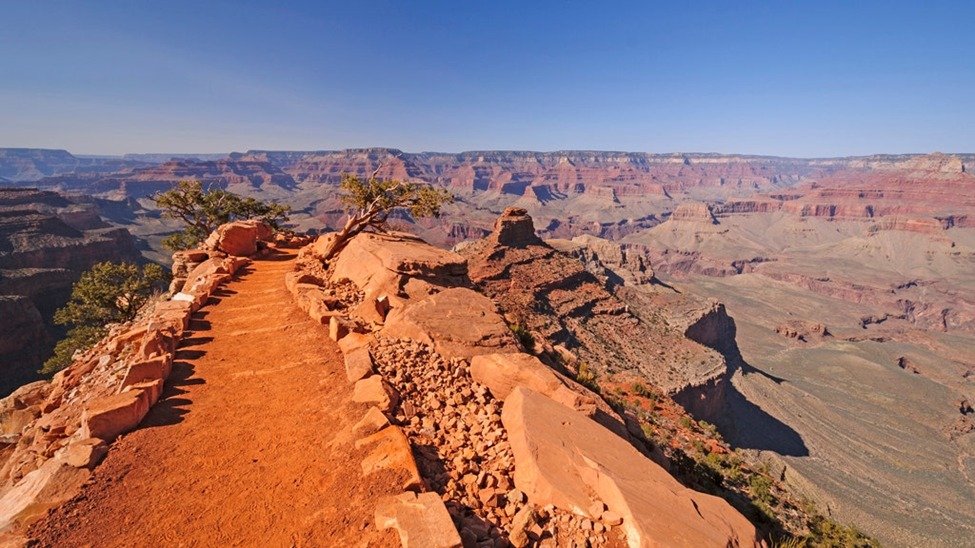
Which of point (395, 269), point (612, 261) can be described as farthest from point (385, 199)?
point (612, 261)

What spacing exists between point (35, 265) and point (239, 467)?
124 meters

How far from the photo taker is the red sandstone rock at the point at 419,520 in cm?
580

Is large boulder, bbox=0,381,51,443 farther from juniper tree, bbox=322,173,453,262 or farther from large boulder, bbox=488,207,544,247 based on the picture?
large boulder, bbox=488,207,544,247

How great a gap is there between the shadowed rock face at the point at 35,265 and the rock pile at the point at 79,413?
64.7 meters

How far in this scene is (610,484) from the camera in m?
7.11

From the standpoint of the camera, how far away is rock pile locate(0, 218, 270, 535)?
7.23 meters

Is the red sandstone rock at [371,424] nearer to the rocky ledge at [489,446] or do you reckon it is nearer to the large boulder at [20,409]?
the rocky ledge at [489,446]

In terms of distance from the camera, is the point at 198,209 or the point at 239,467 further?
the point at 198,209

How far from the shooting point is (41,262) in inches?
3615

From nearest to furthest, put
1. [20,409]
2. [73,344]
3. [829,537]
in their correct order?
[20,409], [829,537], [73,344]

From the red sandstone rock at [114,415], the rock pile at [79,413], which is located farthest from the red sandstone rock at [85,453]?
the red sandstone rock at [114,415]

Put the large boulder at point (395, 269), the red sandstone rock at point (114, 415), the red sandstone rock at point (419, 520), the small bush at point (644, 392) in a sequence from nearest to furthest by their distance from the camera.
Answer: the red sandstone rock at point (419, 520)
the red sandstone rock at point (114, 415)
the large boulder at point (395, 269)
the small bush at point (644, 392)

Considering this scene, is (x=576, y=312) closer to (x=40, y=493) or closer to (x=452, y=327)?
(x=452, y=327)

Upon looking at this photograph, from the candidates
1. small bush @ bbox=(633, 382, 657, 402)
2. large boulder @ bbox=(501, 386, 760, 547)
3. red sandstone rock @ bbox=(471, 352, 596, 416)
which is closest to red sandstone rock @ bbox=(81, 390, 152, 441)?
red sandstone rock @ bbox=(471, 352, 596, 416)
